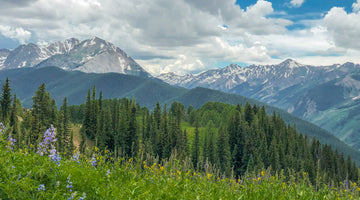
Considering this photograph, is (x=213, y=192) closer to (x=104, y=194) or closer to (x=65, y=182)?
(x=104, y=194)

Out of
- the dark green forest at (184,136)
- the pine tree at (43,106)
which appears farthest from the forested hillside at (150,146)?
the pine tree at (43,106)

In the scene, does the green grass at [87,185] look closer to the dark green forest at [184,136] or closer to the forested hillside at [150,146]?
the forested hillside at [150,146]

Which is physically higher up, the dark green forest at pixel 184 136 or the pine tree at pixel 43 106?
the pine tree at pixel 43 106

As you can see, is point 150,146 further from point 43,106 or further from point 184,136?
point 184,136

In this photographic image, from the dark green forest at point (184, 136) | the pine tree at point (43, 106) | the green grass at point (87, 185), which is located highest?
the green grass at point (87, 185)

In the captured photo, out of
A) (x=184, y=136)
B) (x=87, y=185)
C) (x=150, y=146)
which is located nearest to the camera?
(x=87, y=185)

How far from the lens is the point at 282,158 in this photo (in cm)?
11306

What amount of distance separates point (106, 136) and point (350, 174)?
112459 mm

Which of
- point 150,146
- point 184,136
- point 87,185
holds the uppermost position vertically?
point 87,185

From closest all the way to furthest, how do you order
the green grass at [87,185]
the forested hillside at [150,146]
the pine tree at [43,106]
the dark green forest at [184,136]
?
the green grass at [87,185]
the forested hillside at [150,146]
the pine tree at [43,106]
the dark green forest at [184,136]

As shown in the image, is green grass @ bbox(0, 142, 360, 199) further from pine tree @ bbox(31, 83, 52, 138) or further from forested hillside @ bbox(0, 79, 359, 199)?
pine tree @ bbox(31, 83, 52, 138)

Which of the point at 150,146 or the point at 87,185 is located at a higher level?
the point at 87,185

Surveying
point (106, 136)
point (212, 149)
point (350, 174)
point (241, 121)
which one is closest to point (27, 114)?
point (106, 136)

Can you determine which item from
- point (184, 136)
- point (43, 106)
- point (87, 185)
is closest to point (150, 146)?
point (87, 185)
